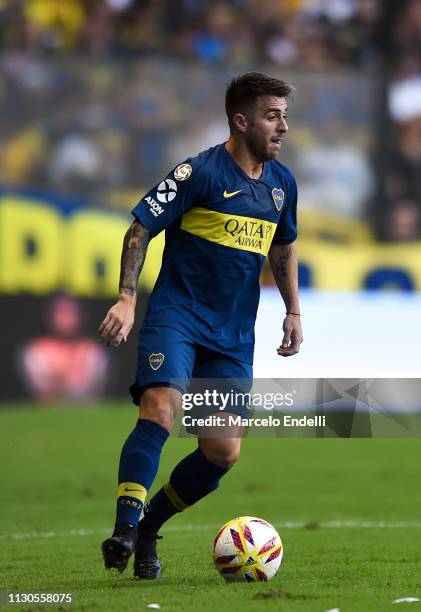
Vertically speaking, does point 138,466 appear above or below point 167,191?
below

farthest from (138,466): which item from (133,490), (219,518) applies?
(219,518)

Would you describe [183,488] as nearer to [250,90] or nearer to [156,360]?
[156,360]

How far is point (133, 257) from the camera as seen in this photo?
603 cm

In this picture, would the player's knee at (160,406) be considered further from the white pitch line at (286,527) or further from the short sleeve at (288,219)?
the white pitch line at (286,527)

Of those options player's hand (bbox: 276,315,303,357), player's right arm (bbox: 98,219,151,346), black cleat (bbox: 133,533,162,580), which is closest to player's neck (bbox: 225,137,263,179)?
player's right arm (bbox: 98,219,151,346)

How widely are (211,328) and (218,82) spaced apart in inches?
437

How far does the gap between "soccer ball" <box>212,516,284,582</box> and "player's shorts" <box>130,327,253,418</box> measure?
1.94 ft

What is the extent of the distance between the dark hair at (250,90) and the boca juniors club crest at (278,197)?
1.31 ft

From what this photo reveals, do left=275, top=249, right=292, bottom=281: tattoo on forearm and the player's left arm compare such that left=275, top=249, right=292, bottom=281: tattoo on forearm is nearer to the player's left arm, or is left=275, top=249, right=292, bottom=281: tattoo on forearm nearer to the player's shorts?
the player's left arm

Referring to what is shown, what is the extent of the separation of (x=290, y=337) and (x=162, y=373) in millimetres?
1019

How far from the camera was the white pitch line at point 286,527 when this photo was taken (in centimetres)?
853

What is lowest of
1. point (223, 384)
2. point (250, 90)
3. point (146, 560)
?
point (146, 560)

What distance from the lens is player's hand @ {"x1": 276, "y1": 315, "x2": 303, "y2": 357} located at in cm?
675

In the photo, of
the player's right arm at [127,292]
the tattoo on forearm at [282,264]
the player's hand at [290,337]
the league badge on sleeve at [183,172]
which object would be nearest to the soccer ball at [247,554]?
the player's hand at [290,337]
